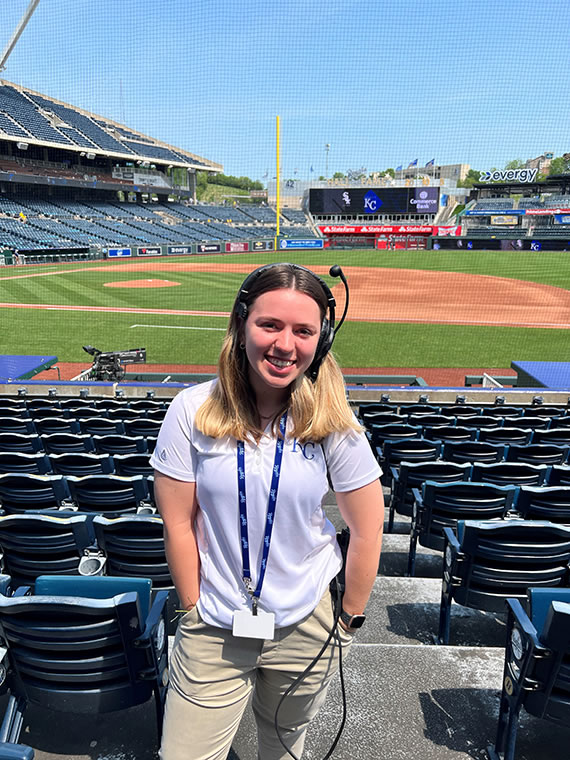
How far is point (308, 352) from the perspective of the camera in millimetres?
1686

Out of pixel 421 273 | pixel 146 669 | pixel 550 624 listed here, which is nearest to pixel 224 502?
pixel 146 669

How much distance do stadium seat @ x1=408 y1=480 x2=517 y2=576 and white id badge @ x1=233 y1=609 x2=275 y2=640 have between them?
2.39 meters

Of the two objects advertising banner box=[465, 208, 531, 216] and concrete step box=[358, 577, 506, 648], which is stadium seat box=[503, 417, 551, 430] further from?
advertising banner box=[465, 208, 531, 216]

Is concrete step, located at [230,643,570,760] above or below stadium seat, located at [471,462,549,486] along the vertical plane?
above

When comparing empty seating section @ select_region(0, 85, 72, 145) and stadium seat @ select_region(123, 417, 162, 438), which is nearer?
stadium seat @ select_region(123, 417, 162, 438)

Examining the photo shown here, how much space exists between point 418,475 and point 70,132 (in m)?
58.5

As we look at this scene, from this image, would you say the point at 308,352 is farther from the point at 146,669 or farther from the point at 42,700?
the point at 42,700

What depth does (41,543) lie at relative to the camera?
3281 millimetres

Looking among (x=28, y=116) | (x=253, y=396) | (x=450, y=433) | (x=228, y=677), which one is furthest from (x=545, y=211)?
(x=228, y=677)

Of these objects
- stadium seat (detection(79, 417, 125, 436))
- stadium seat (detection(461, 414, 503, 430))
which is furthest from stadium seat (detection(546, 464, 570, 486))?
stadium seat (detection(79, 417, 125, 436))

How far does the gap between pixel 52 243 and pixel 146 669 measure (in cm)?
4649

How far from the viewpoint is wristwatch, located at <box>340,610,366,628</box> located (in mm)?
1840

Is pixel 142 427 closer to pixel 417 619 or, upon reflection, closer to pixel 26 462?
pixel 26 462

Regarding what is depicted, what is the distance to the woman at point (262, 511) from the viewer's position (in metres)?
1.67
